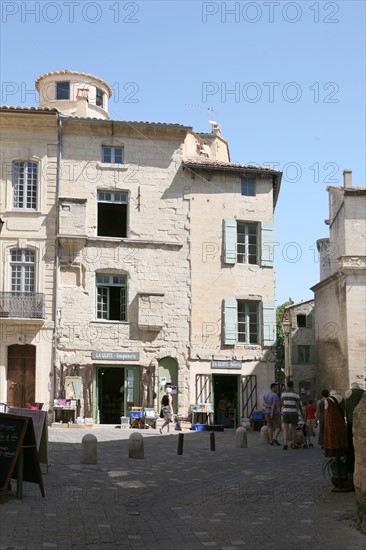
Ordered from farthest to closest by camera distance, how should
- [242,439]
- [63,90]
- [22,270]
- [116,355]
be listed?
1. [63,90]
2. [22,270]
3. [116,355]
4. [242,439]

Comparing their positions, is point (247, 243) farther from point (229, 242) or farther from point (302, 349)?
point (302, 349)

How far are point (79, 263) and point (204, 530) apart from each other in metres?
19.0

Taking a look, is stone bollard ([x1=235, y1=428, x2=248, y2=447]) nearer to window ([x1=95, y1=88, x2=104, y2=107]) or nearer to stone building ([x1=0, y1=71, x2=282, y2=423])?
stone building ([x1=0, y1=71, x2=282, y2=423])

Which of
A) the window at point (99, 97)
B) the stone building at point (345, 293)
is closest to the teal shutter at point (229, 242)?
the stone building at point (345, 293)

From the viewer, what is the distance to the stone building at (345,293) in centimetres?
3534

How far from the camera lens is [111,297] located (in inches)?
1075

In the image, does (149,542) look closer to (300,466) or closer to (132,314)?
(300,466)

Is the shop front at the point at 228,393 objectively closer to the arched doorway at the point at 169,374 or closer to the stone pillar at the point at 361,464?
the arched doorway at the point at 169,374

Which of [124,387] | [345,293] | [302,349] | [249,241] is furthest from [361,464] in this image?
[302,349]

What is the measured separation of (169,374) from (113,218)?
20.6ft

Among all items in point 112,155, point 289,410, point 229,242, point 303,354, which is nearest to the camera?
point 289,410

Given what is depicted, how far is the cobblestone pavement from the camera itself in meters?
7.90

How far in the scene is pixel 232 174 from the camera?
2847 centimetres

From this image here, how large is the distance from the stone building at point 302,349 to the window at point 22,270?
23.2 m
